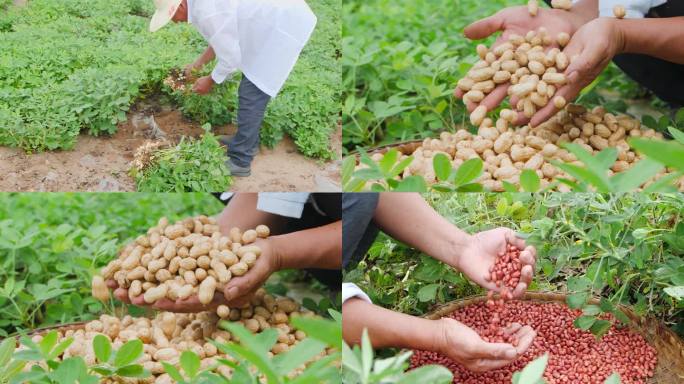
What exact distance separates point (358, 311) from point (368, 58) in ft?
3.91

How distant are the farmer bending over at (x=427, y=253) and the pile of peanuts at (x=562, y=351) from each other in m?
0.04

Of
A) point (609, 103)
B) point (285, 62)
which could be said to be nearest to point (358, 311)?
point (285, 62)

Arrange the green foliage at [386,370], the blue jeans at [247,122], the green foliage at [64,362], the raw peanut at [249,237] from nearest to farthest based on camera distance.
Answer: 1. the green foliage at [386,370]
2. the green foliage at [64,362]
3. the raw peanut at [249,237]
4. the blue jeans at [247,122]

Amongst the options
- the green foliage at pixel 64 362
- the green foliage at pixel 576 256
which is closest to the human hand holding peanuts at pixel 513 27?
the green foliage at pixel 576 256

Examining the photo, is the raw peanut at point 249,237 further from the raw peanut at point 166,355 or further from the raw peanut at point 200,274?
the raw peanut at point 166,355

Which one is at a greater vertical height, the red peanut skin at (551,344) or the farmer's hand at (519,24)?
the farmer's hand at (519,24)

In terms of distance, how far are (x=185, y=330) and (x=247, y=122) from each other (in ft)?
1.94

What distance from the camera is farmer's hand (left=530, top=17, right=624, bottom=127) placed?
1.71 m

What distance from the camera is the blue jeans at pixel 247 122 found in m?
1.93

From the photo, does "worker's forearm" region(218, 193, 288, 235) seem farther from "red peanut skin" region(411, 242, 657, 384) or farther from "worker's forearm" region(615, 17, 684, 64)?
"worker's forearm" region(615, 17, 684, 64)

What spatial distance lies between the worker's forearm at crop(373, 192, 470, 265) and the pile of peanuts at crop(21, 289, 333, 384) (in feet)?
1.00

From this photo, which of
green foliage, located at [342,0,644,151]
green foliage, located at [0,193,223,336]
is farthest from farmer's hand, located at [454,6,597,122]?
green foliage, located at [0,193,223,336]

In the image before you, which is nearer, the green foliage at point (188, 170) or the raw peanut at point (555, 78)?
the raw peanut at point (555, 78)

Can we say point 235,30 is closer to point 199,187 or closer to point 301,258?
point 199,187
